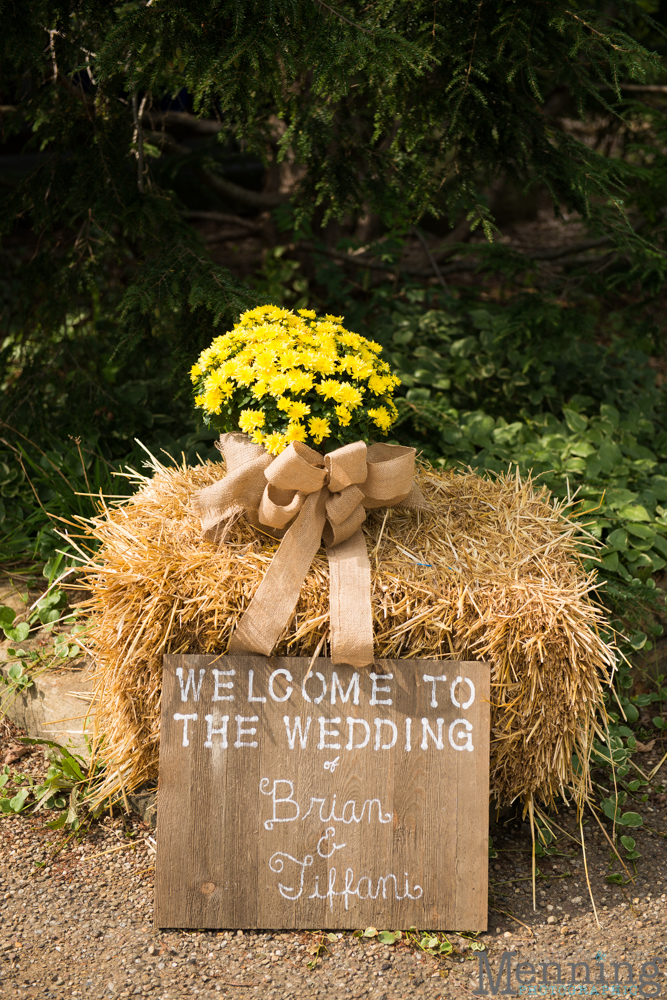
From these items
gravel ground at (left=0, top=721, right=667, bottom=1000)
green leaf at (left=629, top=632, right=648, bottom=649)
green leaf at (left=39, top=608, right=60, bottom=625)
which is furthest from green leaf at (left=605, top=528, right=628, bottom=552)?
green leaf at (left=39, top=608, right=60, bottom=625)

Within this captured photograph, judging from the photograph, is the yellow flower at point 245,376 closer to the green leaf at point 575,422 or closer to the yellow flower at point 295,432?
the yellow flower at point 295,432

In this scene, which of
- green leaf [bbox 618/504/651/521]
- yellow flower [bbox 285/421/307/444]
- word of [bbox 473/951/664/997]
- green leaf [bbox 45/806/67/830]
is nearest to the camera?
word of [bbox 473/951/664/997]

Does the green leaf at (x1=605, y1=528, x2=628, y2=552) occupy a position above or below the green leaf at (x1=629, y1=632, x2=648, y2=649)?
Result: above

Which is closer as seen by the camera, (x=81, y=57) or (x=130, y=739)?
(x=130, y=739)

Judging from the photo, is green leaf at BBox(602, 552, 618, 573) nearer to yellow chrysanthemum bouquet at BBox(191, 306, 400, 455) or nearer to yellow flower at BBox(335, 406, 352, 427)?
yellow chrysanthemum bouquet at BBox(191, 306, 400, 455)

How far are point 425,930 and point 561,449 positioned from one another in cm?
192

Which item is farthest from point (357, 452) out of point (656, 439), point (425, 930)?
point (656, 439)

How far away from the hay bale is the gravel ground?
22 cm

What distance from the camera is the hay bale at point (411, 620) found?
1.94 m

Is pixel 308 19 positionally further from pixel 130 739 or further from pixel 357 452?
pixel 130 739

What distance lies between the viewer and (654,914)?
1995mm

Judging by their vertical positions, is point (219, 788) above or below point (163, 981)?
above

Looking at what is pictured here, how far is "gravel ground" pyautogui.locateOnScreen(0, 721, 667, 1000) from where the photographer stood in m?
1.78

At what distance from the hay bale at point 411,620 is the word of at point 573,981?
41cm
